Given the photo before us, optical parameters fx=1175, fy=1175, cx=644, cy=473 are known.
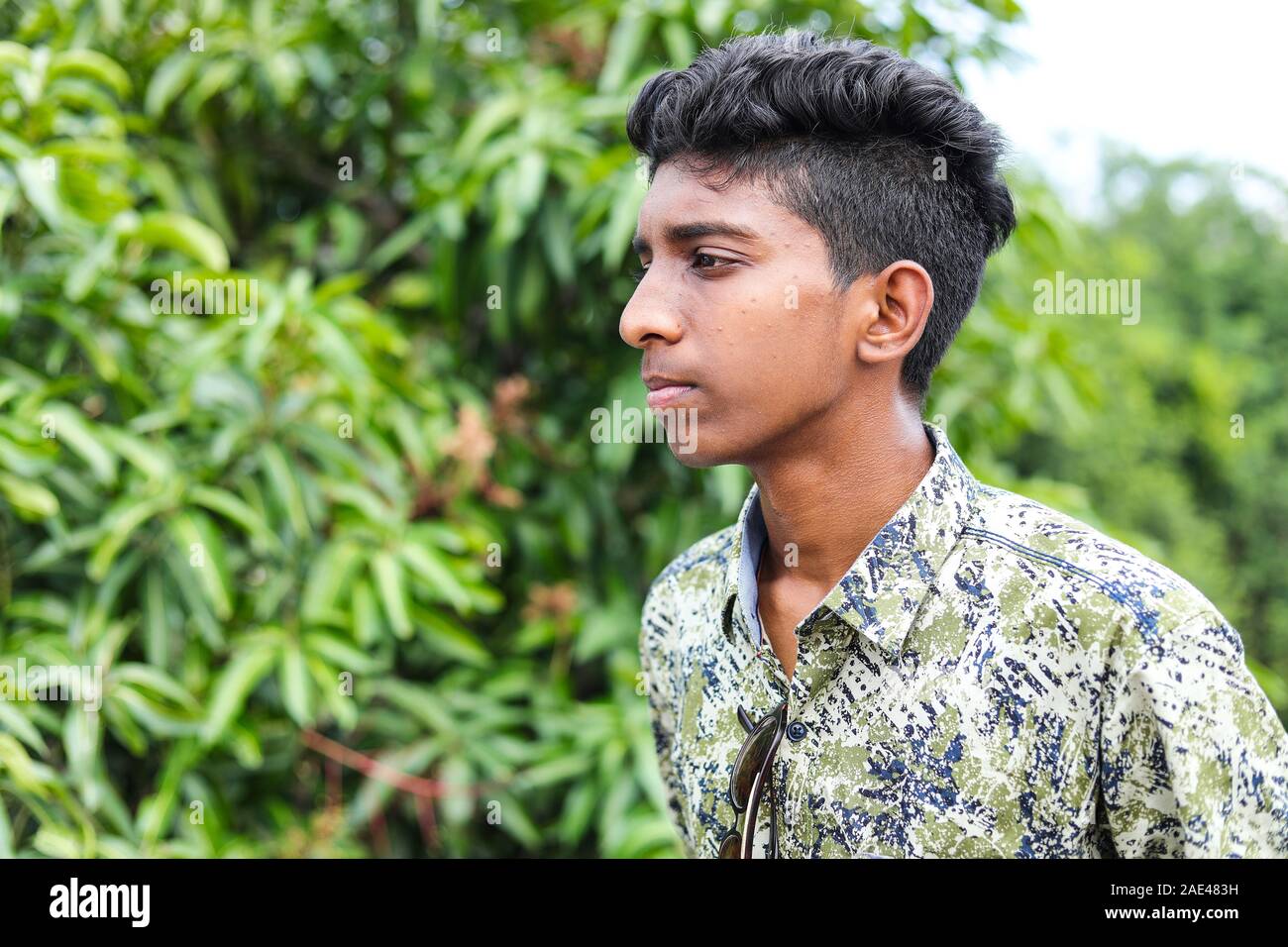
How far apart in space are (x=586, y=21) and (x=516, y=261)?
1.83 feet

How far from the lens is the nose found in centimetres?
110

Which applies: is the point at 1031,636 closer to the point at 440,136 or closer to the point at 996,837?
the point at 996,837

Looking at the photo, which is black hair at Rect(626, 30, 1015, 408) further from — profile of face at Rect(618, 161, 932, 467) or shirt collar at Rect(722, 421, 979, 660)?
shirt collar at Rect(722, 421, 979, 660)

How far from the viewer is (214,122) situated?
275 centimetres

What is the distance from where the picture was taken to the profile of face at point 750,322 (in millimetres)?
1081

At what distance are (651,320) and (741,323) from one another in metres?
0.09

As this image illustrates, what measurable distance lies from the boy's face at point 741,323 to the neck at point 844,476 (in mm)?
37

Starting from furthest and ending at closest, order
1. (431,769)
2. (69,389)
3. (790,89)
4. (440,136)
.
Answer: (440,136) → (431,769) → (69,389) → (790,89)

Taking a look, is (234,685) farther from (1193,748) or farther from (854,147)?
(1193,748)

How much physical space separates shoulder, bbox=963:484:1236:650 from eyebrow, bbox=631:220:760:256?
0.36 meters

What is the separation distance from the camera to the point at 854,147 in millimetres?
1124

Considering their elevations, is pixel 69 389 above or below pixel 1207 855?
above
